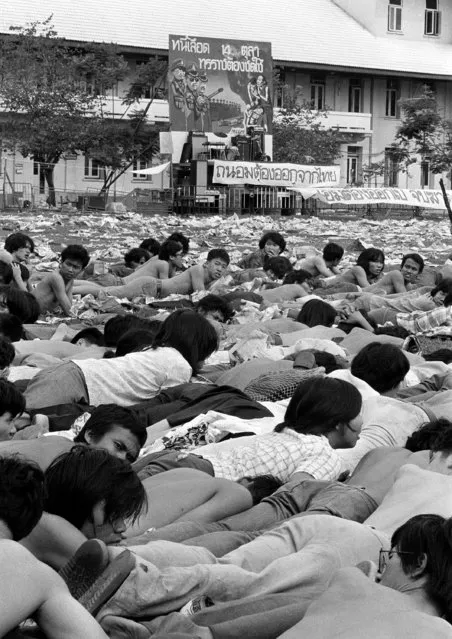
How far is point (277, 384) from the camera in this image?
22.3ft

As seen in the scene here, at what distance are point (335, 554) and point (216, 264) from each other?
8629mm

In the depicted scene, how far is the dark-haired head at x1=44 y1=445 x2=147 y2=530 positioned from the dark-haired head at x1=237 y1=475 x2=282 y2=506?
3.85ft

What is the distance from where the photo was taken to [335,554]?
4012 millimetres

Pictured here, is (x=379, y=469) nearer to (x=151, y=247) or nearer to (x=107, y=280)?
(x=107, y=280)

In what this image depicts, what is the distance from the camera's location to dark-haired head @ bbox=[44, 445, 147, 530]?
3867 mm

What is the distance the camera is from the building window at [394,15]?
4825 centimetres

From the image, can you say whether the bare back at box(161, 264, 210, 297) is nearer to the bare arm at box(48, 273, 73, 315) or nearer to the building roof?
the bare arm at box(48, 273, 73, 315)

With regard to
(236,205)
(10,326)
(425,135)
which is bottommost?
(236,205)

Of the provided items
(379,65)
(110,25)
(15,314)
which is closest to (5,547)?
(15,314)

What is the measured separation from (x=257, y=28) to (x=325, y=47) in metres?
2.57

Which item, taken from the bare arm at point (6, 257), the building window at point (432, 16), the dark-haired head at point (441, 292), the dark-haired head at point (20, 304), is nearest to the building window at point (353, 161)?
the building window at point (432, 16)

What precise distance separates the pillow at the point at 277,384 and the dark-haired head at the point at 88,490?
2.88m

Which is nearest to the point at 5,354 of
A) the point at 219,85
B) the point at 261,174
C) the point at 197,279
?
the point at 197,279

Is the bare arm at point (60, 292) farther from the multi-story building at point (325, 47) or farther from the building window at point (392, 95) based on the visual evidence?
the building window at point (392, 95)
